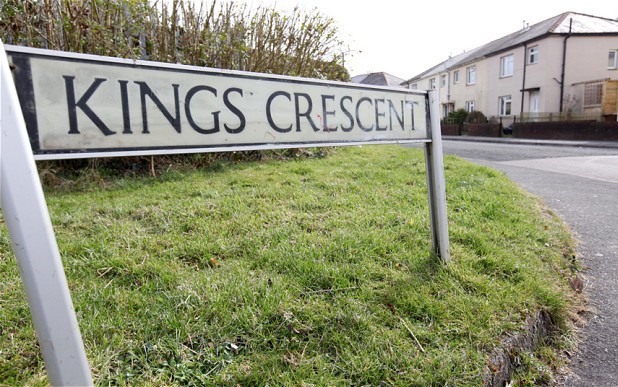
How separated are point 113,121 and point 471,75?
36.9 meters

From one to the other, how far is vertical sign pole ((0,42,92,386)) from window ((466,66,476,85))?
119 ft

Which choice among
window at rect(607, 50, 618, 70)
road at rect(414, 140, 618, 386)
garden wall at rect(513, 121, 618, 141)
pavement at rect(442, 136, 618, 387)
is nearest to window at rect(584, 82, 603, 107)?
window at rect(607, 50, 618, 70)

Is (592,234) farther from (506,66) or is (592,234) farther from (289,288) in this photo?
(506,66)

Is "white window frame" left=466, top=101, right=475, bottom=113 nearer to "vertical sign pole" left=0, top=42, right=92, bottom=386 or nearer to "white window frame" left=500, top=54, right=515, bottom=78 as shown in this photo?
"white window frame" left=500, top=54, right=515, bottom=78

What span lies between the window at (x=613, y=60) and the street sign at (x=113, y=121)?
30.0 metres

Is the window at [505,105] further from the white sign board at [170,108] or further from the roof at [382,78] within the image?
the white sign board at [170,108]

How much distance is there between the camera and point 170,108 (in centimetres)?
145

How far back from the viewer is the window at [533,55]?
24913 millimetres

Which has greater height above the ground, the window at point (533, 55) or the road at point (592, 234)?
the window at point (533, 55)

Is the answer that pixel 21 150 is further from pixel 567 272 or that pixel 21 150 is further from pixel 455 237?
pixel 567 272

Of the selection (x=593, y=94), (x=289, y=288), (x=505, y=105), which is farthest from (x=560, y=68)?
(x=289, y=288)

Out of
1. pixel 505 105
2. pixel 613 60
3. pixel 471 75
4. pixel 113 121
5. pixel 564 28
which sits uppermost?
pixel 564 28

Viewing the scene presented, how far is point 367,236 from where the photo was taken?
288 cm

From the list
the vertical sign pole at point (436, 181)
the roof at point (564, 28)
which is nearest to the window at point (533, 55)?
the roof at point (564, 28)
